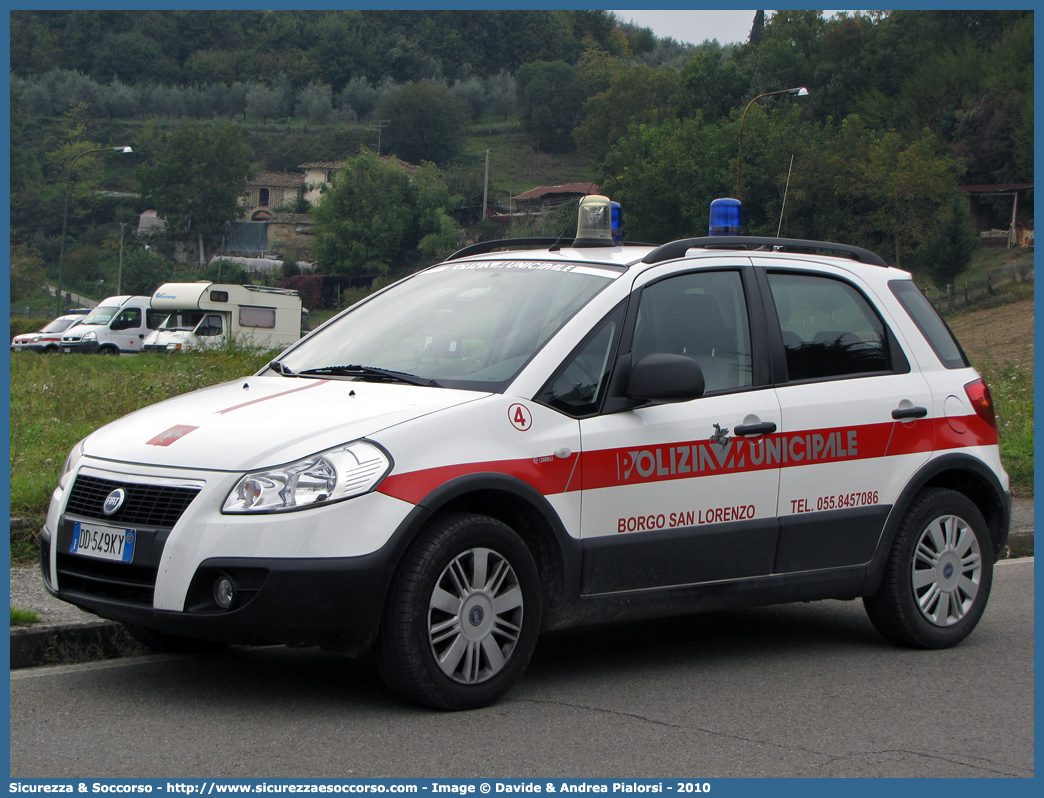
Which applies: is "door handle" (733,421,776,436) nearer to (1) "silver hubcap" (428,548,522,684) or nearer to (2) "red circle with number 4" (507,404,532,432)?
(2) "red circle with number 4" (507,404,532,432)

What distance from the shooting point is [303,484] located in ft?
14.1

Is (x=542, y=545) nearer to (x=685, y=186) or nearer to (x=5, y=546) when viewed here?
(x=5, y=546)

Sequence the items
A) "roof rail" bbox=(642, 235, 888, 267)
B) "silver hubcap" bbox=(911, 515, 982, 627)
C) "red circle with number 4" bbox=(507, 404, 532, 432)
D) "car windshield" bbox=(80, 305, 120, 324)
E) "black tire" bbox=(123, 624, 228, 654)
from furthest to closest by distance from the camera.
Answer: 1. "car windshield" bbox=(80, 305, 120, 324)
2. "silver hubcap" bbox=(911, 515, 982, 627)
3. "roof rail" bbox=(642, 235, 888, 267)
4. "black tire" bbox=(123, 624, 228, 654)
5. "red circle with number 4" bbox=(507, 404, 532, 432)

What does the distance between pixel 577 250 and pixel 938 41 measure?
121442mm

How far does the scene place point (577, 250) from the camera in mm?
5895

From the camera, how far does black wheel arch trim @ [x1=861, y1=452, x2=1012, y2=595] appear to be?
583 centimetres

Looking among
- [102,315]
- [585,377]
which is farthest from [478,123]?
[585,377]

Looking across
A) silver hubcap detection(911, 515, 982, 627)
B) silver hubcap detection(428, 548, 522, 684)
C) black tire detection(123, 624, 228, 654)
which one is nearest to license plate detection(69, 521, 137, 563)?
black tire detection(123, 624, 228, 654)

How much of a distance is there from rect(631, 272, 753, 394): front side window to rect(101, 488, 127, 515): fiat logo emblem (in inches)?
83.0

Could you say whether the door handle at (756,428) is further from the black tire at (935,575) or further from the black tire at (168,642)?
the black tire at (168,642)

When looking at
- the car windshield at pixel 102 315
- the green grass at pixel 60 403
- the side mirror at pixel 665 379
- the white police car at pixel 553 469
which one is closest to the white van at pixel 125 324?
the car windshield at pixel 102 315

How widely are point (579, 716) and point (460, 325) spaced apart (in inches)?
67.8

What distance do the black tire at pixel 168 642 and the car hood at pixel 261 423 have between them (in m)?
0.93

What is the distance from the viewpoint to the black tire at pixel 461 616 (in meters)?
Answer: 4.40
